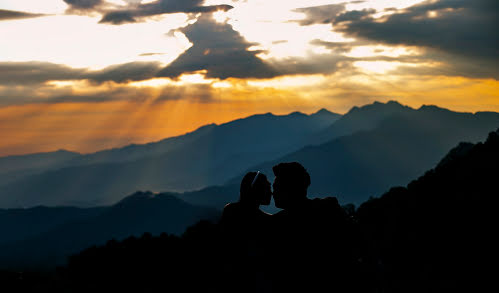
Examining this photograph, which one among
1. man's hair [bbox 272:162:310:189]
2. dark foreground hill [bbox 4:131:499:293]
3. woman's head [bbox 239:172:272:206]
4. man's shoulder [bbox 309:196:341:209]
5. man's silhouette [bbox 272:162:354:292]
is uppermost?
man's hair [bbox 272:162:310:189]

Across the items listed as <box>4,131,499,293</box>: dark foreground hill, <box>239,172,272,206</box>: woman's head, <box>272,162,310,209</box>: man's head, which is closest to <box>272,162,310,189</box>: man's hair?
<box>272,162,310,209</box>: man's head

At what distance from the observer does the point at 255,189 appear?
362 cm

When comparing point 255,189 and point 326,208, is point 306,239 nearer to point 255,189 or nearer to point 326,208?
point 326,208

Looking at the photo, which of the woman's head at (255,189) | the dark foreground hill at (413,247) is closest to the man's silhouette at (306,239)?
the woman's head at (255,189)

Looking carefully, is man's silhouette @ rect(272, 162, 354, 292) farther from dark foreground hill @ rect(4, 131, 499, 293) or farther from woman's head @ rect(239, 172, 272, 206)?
dark foreground hill @ rect(4, 131, 499, 293)

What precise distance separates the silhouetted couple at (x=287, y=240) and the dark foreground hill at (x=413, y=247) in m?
31.2

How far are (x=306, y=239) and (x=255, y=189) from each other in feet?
1.99

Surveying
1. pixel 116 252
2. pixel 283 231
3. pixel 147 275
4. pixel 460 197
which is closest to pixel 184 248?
pixel 147 275

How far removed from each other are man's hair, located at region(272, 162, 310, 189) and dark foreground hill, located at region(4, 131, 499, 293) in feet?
102

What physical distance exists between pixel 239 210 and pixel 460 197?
338 ft

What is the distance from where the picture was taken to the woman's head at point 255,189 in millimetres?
3596

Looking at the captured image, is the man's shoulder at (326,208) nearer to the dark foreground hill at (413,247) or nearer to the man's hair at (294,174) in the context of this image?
the man's hair at (294,174)

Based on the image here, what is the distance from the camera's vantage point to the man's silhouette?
3.50 metres

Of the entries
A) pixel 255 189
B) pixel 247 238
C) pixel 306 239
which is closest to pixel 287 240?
pixel 306 239
